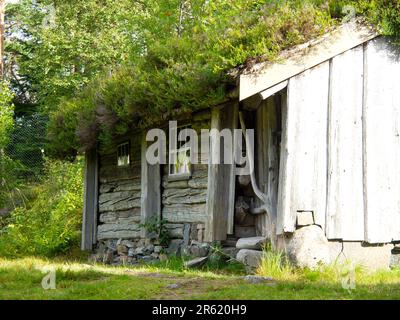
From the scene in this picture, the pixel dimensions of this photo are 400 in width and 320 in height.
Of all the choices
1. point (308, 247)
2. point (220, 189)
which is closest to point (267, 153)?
point (220, 189)

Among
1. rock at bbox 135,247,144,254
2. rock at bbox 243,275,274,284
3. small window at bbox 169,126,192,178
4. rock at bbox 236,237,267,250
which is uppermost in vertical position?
small window at bbox 169,126,192,178

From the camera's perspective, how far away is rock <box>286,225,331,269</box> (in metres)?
8.80

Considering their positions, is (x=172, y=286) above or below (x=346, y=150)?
below

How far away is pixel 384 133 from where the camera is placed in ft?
31.9

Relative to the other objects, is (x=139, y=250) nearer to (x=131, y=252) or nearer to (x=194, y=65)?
(x=131, y=252)

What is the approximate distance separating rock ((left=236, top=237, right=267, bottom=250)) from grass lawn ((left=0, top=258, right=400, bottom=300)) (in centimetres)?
107

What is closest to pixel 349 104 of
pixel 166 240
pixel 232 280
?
pixel 232 280

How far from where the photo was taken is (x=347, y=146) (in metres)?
9.50

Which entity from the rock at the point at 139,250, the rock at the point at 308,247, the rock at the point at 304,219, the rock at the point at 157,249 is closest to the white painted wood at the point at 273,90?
the rock at the point at 304,219

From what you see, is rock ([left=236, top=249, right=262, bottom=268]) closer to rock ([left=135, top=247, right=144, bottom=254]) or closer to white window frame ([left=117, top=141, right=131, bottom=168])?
rock ([left=135, top=247, right=144, bottom=254])

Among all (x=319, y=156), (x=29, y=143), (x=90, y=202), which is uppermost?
(x=29, y=143)

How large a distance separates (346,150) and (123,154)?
20.3 ft

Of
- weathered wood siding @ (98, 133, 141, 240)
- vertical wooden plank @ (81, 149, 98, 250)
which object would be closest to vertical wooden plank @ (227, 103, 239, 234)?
weathered wood siding @ (98, 133, 141, 240)

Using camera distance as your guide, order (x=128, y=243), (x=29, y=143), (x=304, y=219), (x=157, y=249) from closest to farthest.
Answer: (x=304, y=219)
(x=157, y=249)
(x=128, y=243)
(x=29, y=143)
